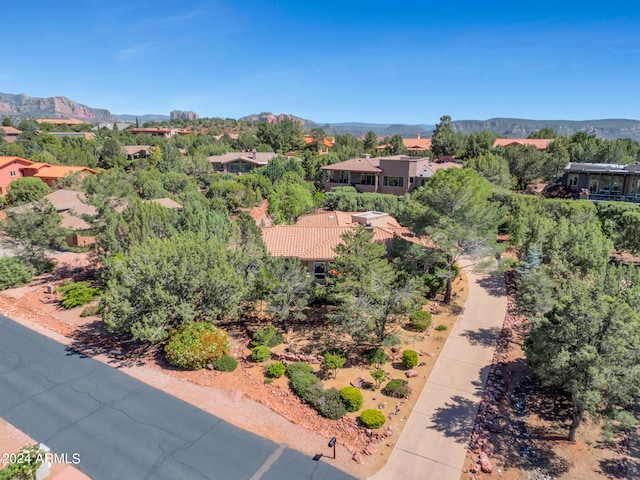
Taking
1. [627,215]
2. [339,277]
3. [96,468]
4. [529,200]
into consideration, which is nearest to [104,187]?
[339,277]

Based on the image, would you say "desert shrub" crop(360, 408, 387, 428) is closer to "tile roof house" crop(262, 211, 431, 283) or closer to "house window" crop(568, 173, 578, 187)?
"tile roof house" crop(262, 211, 431, 283)

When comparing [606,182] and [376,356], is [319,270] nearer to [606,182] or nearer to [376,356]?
[376,356]

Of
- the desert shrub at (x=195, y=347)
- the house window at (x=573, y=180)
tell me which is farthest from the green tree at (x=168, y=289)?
the house window at (x=573, y=180)

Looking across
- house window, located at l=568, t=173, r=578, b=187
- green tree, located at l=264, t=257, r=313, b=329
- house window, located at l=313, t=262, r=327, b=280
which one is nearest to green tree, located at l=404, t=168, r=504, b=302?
house window, located at l=313, t=262, r=327, b=280

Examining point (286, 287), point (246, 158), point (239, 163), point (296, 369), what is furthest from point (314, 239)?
point (239, 163)

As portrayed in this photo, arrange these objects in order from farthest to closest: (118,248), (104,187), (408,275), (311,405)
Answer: (104,187)
(118,248)
(408,275)
(311,405)

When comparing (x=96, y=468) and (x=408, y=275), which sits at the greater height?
(x=408, y=275)

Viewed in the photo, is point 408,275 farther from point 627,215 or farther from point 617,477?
point 627,215

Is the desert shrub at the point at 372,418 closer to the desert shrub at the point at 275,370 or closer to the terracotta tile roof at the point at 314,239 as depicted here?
the desert shrub at the point at 275,370
